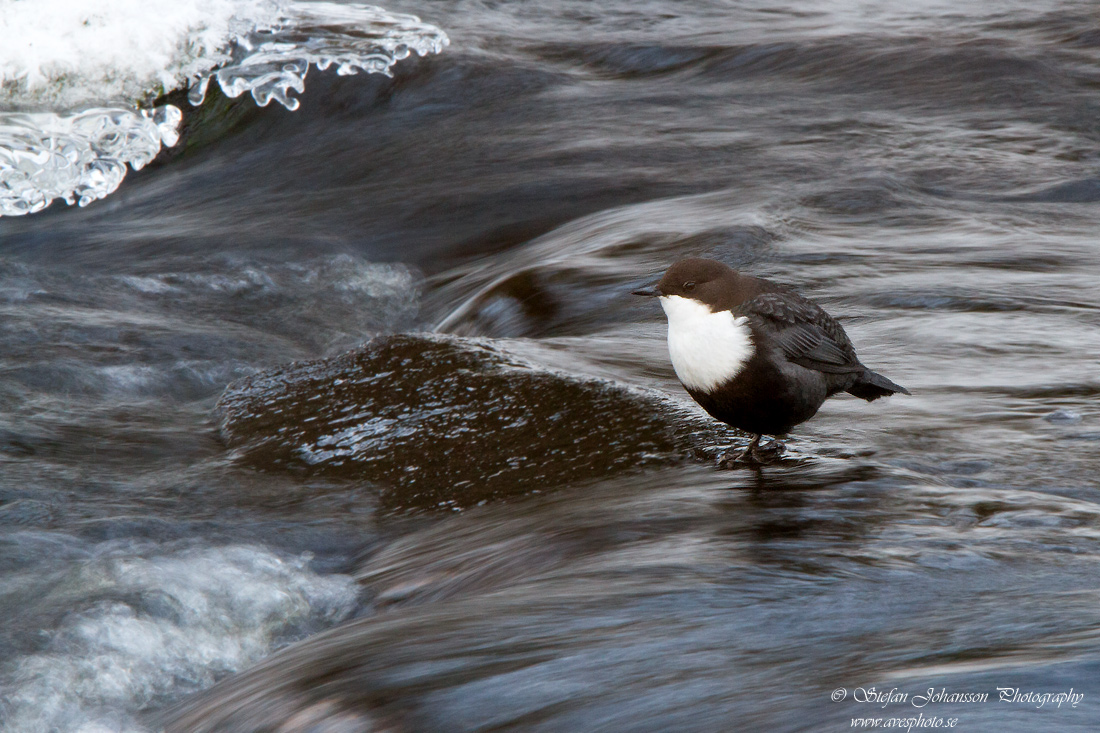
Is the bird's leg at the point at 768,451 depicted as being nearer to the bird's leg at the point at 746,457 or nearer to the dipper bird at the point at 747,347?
the bird's leg at the point at 746,457

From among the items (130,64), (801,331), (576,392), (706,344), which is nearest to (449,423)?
(576,392)

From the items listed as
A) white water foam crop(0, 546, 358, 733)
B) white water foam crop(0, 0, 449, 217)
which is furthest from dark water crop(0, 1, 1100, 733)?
white water foam crop(0, 0, 449, 217)

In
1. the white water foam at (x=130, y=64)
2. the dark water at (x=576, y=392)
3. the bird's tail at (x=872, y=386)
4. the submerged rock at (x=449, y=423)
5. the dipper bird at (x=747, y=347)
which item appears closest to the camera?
the dark water at (x=576, y=392)

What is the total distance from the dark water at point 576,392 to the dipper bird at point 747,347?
0.24m

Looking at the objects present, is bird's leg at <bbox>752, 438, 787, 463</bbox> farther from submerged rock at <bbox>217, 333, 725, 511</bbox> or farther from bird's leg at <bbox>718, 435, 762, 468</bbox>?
submerged rock at <bbox>217, 333, 725, 511</bbox>

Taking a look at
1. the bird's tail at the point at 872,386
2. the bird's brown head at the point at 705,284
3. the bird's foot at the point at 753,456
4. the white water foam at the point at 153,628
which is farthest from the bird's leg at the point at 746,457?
the white water foam at the point at 153,628

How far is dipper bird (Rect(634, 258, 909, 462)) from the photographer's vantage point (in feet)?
10.2

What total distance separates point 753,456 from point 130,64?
7.70 meters

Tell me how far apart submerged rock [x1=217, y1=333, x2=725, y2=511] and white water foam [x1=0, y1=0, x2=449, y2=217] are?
177 inches

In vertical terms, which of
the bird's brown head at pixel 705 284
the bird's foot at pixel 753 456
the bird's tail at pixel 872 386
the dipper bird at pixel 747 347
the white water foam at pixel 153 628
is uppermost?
the bird's brown head at pixel 705 284

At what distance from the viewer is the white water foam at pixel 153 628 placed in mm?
3137

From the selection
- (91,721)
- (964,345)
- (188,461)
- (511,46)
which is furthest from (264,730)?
(511,46)

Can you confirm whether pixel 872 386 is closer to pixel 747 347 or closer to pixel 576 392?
pixel 747 347

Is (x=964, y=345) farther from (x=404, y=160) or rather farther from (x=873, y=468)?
(x=404, y=160)
